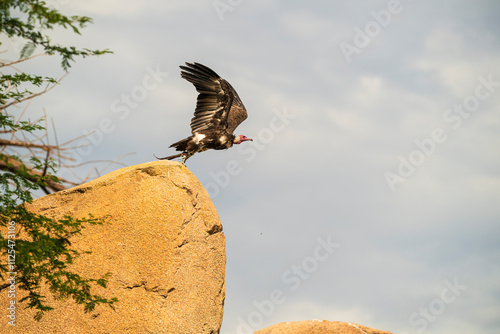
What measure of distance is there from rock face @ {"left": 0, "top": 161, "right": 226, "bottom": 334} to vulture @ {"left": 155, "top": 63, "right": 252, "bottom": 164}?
147cm

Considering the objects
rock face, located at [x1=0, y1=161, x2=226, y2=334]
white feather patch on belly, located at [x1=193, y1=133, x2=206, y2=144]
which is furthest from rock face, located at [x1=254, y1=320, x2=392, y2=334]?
white feather patch on belly, located at [x1=193, y1=133, x2=206, y2=144]

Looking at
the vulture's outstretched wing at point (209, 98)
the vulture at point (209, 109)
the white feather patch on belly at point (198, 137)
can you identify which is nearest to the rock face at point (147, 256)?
the white feather patch on belly at point (198, 137)

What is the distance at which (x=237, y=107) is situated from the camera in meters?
14.4

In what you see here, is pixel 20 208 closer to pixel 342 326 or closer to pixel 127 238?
pixel 127 238

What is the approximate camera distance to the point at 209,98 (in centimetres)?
1274

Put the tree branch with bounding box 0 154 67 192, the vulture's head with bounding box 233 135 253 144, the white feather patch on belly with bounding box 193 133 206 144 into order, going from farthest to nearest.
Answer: the vulture's head with bounding box 233 135 253 144, the white feather patch on belly with bounding box 193 133 206 144, the tree branch with bounding box 0 154 67 192

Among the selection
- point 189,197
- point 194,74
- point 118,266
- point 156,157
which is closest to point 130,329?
point 118,266

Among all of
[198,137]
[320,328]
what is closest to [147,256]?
[198,137]

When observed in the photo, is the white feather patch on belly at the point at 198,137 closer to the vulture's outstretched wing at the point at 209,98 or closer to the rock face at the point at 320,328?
the vulture's outstretched wing at the point at 209,98

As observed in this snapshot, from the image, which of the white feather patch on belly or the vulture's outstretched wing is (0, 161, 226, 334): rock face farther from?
the vulture's outstretched wing

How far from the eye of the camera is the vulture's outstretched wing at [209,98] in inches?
492

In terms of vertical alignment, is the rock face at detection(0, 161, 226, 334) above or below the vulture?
below

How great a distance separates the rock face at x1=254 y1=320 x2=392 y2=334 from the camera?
12.2 m

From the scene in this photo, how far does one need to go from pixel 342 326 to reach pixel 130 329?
16.2 feet
